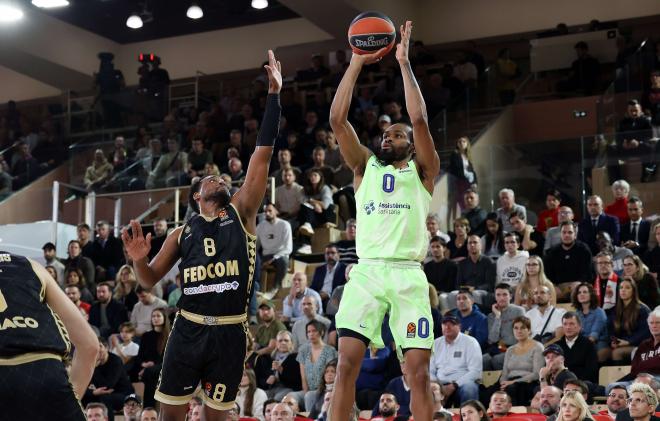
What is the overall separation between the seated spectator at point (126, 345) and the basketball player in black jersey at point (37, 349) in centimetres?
1047

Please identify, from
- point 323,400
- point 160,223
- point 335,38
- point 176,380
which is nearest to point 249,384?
point 323,400

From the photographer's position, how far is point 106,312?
16.3m

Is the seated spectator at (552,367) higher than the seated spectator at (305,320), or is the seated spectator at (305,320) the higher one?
the seated spectator at (305,320)

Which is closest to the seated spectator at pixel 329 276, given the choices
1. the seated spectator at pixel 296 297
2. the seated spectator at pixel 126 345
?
the seated spectator at pixel 296 297

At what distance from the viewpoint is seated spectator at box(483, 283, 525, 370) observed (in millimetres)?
12867

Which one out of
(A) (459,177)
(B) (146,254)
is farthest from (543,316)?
(B) (146,254)

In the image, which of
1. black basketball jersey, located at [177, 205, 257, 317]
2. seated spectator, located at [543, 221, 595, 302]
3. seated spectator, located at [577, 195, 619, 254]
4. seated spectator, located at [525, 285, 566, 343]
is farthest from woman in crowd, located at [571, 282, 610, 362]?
black basketball jersey, located at [177, 205, 257, 317]

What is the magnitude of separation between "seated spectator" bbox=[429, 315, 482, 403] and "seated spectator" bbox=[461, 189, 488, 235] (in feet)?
12.1

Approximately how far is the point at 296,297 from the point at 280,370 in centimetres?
159

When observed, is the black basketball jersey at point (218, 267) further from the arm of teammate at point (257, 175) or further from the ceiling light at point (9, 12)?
the ceiling light at point (9, 12)

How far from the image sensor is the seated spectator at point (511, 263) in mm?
14422

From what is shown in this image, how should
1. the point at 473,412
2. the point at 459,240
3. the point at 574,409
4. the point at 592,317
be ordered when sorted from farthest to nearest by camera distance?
the point at 459,240 < the point at 592,317 < the point at 473,412 < the point at 574,409

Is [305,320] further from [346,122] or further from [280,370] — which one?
[346,122]

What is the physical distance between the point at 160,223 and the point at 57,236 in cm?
226
